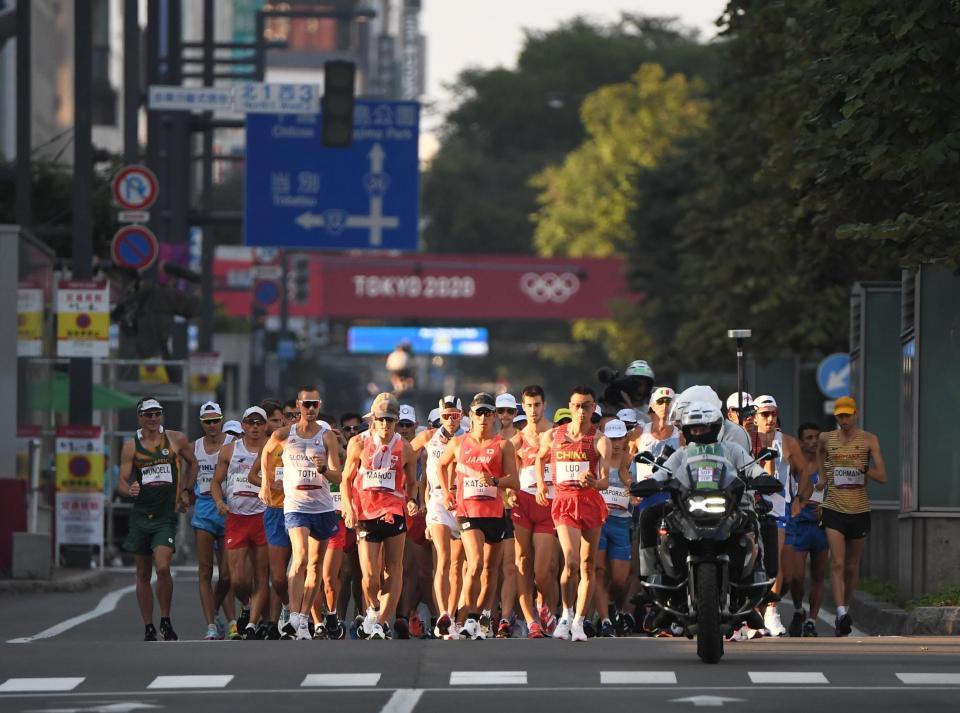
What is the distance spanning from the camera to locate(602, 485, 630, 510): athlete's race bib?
771 inches

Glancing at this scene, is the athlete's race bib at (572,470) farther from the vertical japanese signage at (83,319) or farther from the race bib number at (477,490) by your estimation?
the vertical japanese signage at (83,319)

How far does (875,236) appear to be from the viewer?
20922 mm

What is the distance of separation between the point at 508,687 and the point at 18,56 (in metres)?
21.4

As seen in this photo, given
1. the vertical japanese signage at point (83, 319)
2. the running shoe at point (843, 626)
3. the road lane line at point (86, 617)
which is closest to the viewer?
the running shoe at point (843, 626)

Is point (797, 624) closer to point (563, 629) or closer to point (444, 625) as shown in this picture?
point (563, 629)

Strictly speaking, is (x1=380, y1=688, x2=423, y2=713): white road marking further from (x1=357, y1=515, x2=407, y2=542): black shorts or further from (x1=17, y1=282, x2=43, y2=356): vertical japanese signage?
(x1=17, y1=282, x2=43, y2=356): vertical japanese signage

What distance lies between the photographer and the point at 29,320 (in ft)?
101

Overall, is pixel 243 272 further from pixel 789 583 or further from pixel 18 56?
pixel 789 583

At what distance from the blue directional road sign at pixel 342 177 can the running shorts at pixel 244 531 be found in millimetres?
19982

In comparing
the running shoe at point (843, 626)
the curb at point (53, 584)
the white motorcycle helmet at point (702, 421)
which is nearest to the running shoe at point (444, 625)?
the running shoe at point (843, 626)

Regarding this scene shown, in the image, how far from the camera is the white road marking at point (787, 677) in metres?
14.5

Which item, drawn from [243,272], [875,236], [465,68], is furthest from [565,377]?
[875,236]

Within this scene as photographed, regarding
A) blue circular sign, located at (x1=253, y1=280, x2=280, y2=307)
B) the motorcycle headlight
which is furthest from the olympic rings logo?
the motorcycle headlight

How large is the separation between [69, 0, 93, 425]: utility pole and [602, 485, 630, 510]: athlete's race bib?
13.6 meters
